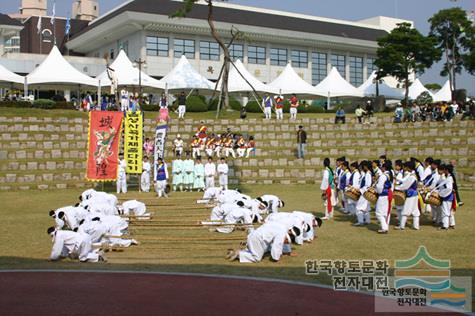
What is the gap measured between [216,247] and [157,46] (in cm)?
4426

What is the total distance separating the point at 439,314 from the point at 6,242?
1013cm

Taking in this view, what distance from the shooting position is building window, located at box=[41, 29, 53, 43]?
212 ft

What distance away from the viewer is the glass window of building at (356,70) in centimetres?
6838

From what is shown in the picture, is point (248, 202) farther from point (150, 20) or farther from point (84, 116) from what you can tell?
point (150, 20)

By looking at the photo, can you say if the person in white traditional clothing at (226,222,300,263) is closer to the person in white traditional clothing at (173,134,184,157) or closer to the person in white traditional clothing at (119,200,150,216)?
the person in white traditional clothing at (119,200,150,216)

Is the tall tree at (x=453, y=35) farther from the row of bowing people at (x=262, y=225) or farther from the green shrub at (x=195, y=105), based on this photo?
the row of bowing people at (x=262, y=225)

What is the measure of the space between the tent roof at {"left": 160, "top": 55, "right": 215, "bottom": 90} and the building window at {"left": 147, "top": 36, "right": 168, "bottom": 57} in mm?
13978

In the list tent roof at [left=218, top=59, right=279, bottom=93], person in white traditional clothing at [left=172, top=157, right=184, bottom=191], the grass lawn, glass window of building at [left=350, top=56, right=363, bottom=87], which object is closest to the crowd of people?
the grass lawn

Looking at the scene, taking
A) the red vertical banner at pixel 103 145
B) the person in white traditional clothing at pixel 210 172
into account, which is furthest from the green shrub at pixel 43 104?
the person in white traditional clothing at pixel 210 172

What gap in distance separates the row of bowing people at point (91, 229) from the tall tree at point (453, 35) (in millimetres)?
41802

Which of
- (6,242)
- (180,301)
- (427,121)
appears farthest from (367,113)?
(180,301)

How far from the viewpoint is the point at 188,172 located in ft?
78.6

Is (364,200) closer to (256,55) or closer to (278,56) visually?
(256,55)

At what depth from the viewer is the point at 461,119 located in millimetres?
31672
